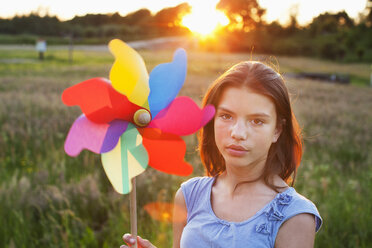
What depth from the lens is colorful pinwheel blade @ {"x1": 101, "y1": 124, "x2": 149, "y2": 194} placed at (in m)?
1.29

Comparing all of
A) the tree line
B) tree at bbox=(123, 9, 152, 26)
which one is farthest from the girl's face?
tree at bbox=(123, 9, 152, 26)

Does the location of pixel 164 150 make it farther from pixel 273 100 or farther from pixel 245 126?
pixel 273 100

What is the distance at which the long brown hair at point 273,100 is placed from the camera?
4.51 feet

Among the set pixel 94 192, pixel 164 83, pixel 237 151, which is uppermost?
pixel 164 83

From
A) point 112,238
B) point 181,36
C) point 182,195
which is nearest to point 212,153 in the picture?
point 182,195

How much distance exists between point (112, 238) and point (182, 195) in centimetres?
104

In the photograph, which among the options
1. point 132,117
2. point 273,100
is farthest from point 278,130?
point 132,117

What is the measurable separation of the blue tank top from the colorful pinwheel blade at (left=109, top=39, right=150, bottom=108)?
46 cm

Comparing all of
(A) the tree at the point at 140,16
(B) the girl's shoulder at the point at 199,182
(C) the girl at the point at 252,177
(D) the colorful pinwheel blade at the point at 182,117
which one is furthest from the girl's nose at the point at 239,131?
(A) the tree at the point at 140,16

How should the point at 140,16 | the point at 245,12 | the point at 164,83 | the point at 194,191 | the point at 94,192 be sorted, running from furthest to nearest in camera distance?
1. the point at 245,12
2. the point at 140,16
3. the point at 94,192
4. the point at 194,191
5. the point at 164,83

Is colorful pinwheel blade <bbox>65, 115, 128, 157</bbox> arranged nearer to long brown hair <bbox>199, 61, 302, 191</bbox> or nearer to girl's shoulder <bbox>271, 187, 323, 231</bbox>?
long brown hair <bbox>199, 61, 302, 191</bbox>

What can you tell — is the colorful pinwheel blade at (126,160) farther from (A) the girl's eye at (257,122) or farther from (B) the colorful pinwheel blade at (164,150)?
(A) the girl's eye at (257,122)

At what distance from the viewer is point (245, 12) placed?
4225cm

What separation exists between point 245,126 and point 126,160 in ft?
1.32
